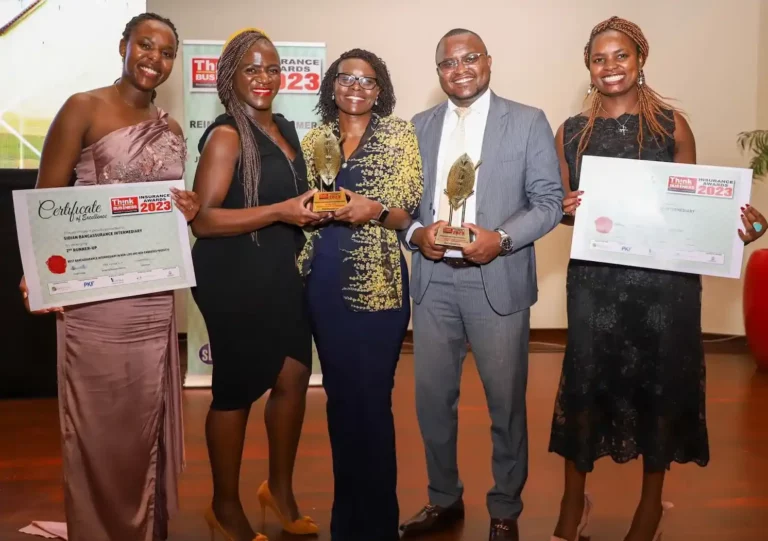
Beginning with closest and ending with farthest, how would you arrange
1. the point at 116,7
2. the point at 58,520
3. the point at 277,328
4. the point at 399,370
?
1. the point at 277,328
2. the point at 58,520
3. the point at 116,7
4. the point at 399,370

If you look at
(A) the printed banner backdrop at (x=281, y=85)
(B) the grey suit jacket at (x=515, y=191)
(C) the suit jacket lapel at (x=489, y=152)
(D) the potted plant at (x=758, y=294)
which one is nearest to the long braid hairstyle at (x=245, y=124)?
(B) the grey suit jacket at (x=515, y=191)

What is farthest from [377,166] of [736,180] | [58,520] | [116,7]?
[116,7]

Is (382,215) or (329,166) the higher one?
(329,166)

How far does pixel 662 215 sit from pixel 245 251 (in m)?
1.46

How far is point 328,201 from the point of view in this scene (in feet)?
8.17

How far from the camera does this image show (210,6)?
22.2ft

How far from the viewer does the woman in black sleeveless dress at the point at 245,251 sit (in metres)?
2.65

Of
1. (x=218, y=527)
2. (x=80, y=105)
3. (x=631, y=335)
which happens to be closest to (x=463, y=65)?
(x=631, y=335)

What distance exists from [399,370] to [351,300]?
345 cm

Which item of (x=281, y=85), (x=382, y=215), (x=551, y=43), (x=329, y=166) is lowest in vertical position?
(x=382, y=215)

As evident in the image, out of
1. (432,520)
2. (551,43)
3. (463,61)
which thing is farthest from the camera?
(551,43)

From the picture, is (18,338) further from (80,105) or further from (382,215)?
(382,215)

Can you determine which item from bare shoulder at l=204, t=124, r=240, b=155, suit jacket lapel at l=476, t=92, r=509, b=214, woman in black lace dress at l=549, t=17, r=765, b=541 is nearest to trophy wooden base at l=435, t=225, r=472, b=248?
suit jacket lapel at l=476, t=92, r=509, b=214

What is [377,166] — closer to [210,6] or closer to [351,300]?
[351,300]
